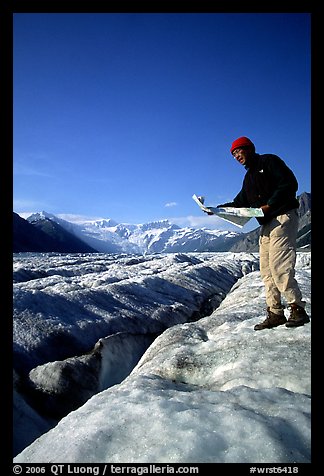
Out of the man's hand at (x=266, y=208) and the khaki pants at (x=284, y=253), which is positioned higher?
the man's hand at (x=266, y=208)

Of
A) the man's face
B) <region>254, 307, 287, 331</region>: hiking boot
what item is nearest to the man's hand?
the man's face

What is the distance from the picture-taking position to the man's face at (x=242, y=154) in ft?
19.9

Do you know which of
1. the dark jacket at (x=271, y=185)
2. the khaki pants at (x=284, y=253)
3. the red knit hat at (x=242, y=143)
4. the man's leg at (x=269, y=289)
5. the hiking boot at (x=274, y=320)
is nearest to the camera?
the dark jacket at (x=271, y=185)

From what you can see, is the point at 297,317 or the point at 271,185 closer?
the point at 271,185

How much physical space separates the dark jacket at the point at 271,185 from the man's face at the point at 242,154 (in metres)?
0.12

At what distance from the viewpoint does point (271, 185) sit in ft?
19.7

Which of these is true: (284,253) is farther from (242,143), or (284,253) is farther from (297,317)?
(242,143)

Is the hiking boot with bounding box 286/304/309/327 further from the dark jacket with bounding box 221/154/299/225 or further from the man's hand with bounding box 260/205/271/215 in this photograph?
the man's hand with bounding box 260/205/271/215

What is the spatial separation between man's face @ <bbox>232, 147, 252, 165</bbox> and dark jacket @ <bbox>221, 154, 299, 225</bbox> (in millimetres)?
122

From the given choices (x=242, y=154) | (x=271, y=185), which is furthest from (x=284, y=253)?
(x=242, y=154)

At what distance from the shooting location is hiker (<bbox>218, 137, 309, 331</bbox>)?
5793mm

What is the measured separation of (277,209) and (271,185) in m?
0.50

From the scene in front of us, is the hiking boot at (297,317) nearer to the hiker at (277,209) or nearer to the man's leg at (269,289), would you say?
the hiker at (277,209)

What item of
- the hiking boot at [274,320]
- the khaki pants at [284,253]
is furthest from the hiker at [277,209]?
the hiking boot at [274,320]
